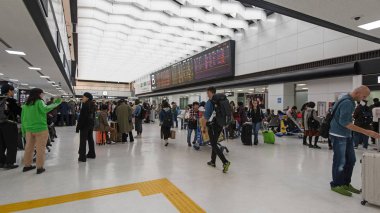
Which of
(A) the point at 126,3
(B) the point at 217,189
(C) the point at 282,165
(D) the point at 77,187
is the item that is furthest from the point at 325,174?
(A) the point at 126,3

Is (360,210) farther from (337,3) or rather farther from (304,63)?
(304,63)

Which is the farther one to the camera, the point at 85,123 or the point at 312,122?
→ the point at 312,122

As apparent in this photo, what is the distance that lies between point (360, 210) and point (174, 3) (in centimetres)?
866

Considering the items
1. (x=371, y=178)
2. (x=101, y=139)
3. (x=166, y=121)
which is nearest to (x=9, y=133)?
(x=101, y=139)

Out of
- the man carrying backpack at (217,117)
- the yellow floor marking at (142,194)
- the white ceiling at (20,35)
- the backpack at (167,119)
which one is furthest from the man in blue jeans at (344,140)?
the white ceiling at (20,35)

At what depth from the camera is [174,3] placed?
29.0 feet

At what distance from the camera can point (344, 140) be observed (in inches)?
122

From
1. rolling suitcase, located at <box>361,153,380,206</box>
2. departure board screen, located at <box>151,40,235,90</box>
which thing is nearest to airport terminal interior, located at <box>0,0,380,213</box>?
rolling suitcase, located at <box>361,153,380,206</box>

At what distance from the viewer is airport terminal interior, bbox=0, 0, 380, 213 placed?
9.80ft

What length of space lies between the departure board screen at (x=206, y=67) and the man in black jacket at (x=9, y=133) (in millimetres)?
10491

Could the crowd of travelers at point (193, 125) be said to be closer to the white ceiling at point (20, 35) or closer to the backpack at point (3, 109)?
the backpack at point (3, 109)

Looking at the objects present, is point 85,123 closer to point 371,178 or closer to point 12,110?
point 12,110

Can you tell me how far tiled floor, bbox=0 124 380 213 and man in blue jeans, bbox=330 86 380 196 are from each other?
19 cm

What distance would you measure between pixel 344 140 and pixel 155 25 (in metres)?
9.94
